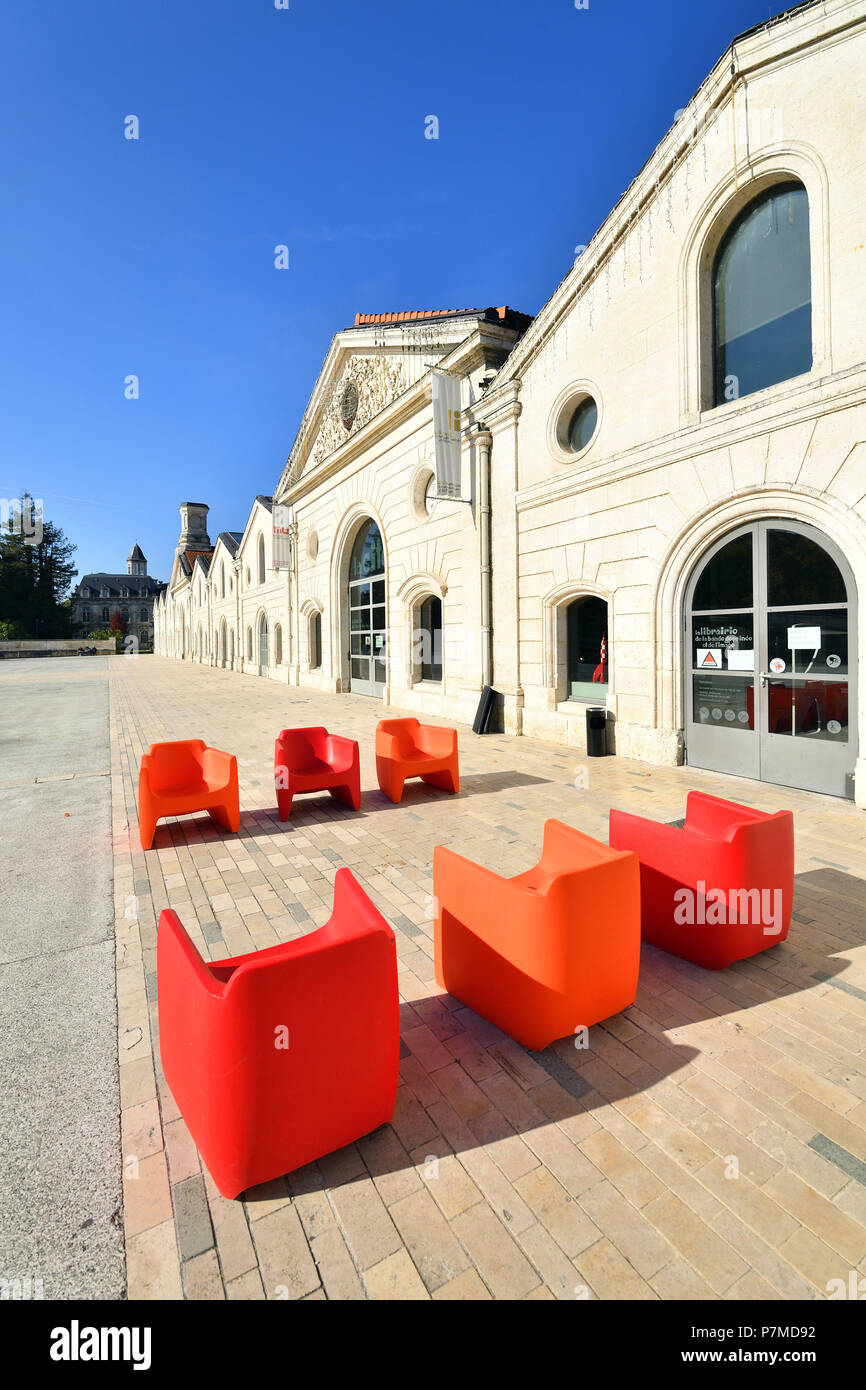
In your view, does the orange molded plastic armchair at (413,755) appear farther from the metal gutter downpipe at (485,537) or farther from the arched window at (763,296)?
the arched window at (763,296)

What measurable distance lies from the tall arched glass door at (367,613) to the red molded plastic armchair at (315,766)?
423 inches

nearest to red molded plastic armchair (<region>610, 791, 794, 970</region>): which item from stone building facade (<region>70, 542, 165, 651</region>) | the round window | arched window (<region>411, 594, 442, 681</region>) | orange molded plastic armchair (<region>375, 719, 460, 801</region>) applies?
orange molded plastic armchair (<region>375, 719, 460, 801</region>)

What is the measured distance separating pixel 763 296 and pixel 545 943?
8852mm

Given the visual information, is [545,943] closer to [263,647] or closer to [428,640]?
[428,640]

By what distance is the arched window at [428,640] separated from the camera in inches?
610

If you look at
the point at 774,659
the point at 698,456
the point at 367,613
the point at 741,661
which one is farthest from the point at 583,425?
the point at 367,613

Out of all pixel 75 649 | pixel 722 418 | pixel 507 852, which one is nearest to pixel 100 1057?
pixel 507 852

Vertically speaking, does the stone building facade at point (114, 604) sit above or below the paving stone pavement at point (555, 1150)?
above

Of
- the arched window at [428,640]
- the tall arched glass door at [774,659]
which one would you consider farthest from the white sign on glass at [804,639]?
the arched window at [428,640]

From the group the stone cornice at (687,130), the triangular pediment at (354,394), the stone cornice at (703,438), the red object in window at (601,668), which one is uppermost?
the triangular pediment at (354,394)

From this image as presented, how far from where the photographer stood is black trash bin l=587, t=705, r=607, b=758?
9.81m

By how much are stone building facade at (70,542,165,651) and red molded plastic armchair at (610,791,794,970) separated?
110 meters

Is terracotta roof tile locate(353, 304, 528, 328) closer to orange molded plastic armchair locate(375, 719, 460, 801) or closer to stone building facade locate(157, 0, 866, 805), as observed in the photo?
stone building facade locate(157, 0, 866, 805)

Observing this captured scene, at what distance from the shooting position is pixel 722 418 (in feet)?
26.2
